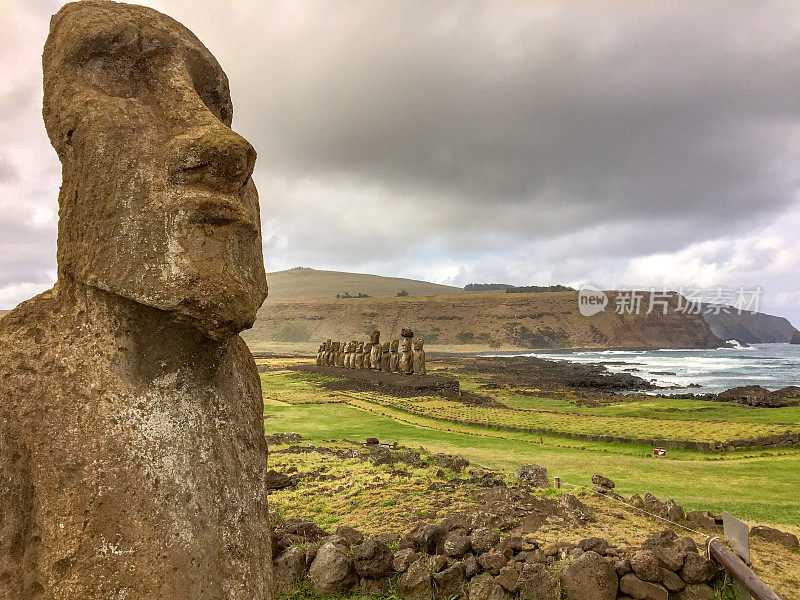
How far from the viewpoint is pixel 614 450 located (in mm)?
13102

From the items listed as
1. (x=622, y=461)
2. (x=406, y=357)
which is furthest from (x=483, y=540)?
(x=406, y=357)

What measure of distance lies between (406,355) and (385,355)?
2.91m

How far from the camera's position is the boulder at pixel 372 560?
5027mm

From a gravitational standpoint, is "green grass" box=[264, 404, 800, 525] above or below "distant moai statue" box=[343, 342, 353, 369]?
below

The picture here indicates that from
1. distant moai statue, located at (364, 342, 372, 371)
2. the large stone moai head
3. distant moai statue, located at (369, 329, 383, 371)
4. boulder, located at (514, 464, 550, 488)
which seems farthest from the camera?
distant moai statue, located at (364, 342, 372, 371)

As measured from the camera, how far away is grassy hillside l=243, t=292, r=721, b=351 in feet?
392

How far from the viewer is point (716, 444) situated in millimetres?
12922

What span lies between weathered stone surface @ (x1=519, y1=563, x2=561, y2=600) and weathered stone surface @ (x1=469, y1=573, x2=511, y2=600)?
16cm

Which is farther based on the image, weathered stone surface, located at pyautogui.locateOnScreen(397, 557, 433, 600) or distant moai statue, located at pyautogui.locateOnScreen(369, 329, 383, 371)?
distant moai statue, located at pyautogui.locateOnScreen(369, 329, 383, 371)

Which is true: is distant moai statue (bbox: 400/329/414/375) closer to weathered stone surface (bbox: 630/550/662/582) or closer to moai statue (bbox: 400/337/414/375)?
moai statue (bbox: 400/337/414/375)

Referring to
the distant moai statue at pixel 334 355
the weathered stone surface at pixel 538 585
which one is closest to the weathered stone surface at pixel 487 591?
the weathered stone surface at pixel 538 585

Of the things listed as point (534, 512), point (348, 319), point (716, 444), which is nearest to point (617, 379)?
point (716, 444)

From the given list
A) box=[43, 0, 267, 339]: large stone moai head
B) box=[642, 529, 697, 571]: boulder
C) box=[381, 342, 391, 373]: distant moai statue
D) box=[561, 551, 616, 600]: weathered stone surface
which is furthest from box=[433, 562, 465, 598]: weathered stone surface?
box=[381, 342, 391, 373]: distant moai statue

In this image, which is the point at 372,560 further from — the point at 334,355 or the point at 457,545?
the point at 334,355
